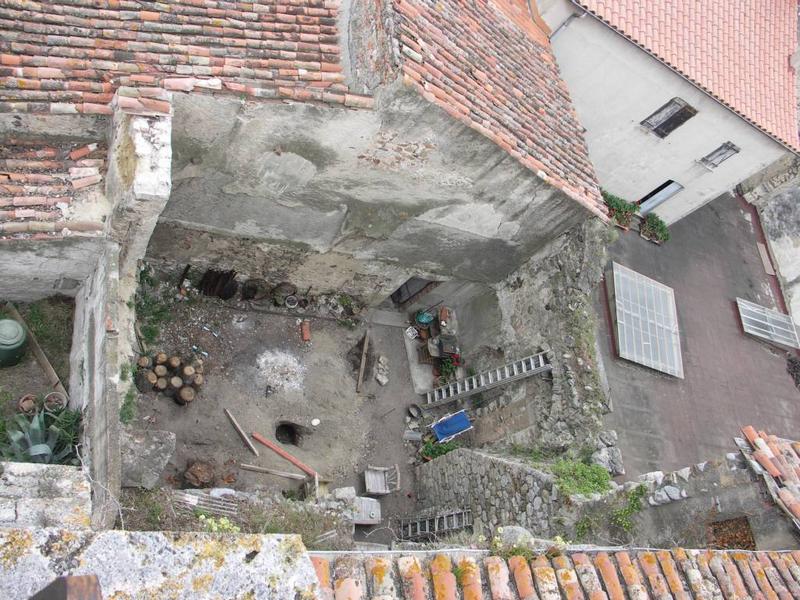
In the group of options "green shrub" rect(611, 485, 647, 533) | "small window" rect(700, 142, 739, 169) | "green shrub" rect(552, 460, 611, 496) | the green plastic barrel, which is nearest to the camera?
the green plastic barrel

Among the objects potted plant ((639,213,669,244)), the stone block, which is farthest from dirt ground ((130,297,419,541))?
potted plant ((639,213,669,244))

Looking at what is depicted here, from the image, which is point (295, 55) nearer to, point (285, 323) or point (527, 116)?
point (527, 116)

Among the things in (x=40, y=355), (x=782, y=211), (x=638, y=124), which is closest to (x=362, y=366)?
(x=40, y=355)

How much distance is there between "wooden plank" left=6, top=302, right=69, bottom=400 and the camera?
8.86 metres

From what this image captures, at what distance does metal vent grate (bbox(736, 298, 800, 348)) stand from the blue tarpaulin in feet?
22.2

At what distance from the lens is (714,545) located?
9094mm

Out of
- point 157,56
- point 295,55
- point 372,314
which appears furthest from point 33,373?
point 372,314

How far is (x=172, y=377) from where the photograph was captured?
11805 millimetres

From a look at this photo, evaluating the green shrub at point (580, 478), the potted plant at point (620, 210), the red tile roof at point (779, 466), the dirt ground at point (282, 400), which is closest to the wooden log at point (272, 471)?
the dirt ground at point (282, 400)

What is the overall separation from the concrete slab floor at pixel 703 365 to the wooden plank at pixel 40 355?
8.49m

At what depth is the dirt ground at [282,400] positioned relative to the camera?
12.1m

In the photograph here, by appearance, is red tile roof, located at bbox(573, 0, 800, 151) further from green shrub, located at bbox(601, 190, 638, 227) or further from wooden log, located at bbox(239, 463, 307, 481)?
wooden log, located at bbox(239, 463, 307, 481)

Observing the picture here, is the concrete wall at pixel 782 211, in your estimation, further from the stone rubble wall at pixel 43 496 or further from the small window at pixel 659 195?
the stone rubble wall at pixel 43 496

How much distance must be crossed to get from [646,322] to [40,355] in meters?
10.4
